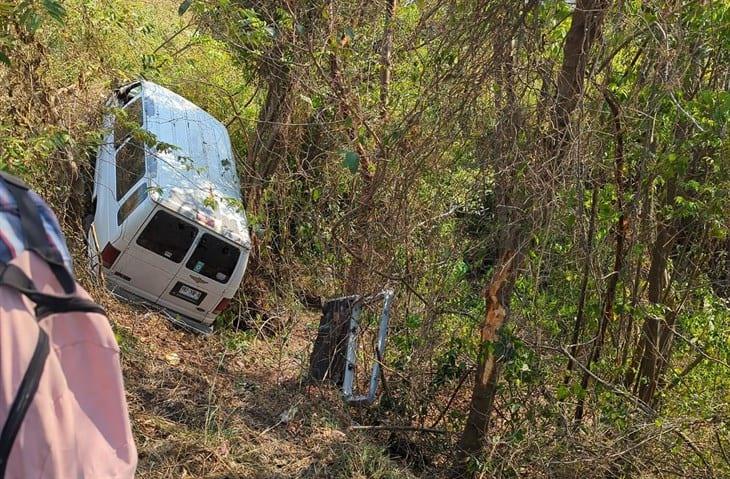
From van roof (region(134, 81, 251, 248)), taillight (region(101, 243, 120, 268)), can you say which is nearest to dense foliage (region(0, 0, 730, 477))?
taillight (region(101, 243, 120, 268))

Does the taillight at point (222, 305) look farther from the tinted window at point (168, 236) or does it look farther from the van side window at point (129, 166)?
the van side window at point (129, 166)

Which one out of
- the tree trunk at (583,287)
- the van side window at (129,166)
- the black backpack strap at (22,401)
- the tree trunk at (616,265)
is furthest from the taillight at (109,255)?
the black backpack strap at (22,401)

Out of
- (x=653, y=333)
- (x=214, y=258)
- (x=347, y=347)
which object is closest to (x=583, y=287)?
(x=653, y=333)

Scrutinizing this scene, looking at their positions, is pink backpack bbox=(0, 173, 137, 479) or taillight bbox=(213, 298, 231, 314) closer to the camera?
pink backpack bbox=(0, 173, 137, 479)

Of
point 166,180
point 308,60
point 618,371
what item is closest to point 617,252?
point 618,371

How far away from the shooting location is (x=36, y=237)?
4.87 feet

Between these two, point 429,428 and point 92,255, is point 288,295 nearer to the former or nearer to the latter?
point 92,255

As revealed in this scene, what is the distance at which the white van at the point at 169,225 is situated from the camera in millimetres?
7965

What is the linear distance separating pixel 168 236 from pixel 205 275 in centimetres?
71

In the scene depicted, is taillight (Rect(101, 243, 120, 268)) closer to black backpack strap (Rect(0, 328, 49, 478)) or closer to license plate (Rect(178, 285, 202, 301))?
license plate (Rect(178, 285, 202, 301))

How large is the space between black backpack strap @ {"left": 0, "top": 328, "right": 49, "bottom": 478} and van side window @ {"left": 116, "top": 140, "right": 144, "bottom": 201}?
7117 millimetres

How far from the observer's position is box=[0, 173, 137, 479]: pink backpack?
1.38 metres

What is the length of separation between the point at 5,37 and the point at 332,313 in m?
3.69

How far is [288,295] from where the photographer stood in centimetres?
901
